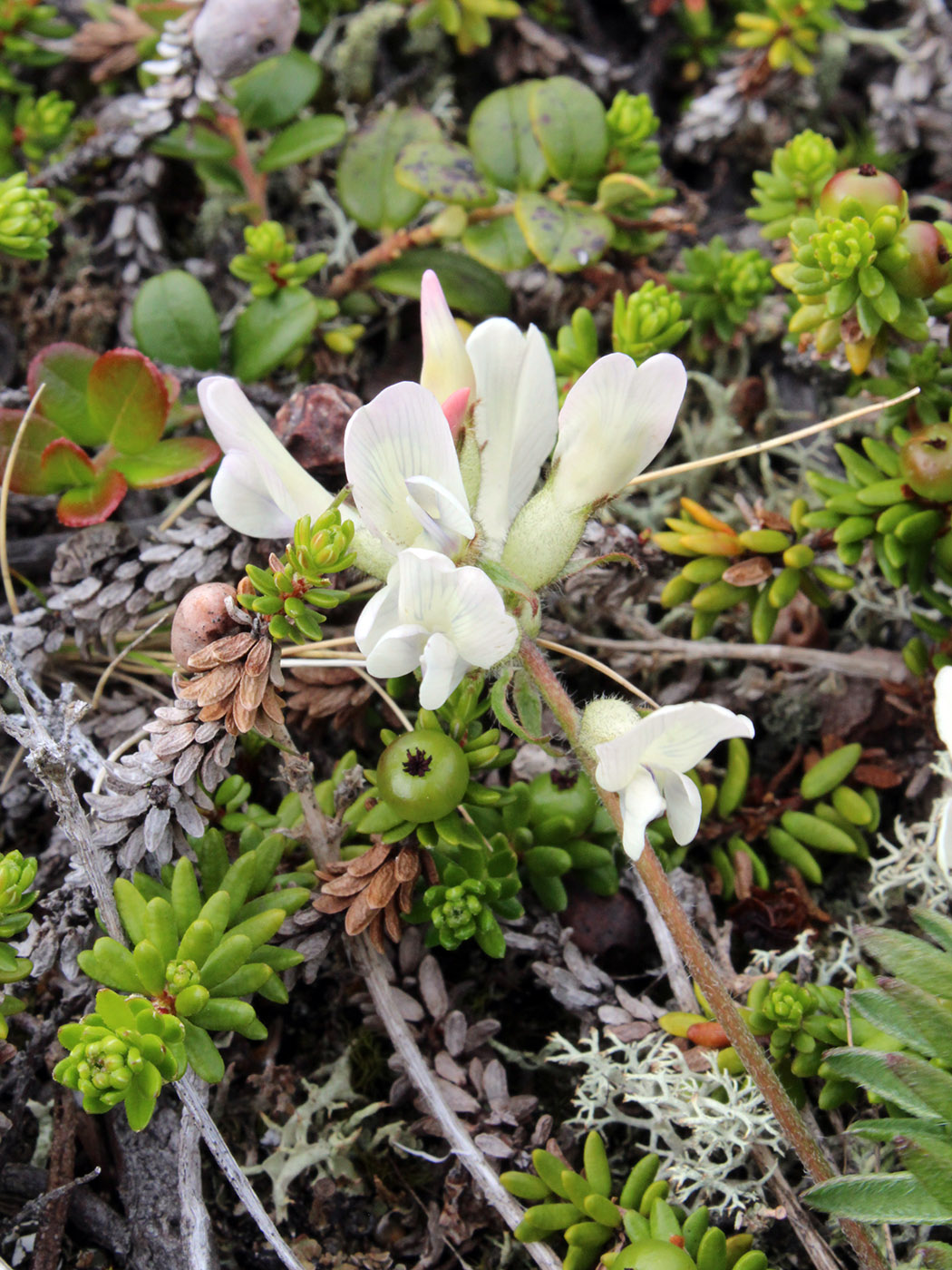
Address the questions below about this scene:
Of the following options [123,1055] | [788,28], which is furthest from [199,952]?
[788,28]

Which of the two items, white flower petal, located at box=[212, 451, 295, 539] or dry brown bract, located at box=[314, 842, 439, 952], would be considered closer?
white flower petal, located at box=[212, 451, 295, 539]

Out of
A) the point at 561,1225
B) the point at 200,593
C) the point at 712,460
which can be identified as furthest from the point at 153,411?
the point at 561,1225

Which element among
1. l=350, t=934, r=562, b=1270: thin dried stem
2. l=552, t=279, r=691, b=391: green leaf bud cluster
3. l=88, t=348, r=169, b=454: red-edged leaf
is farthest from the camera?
l=552, t=279, r=691, b=391: green leaf bud cluster

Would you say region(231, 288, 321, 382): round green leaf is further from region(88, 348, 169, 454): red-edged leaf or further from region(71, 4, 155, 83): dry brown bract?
region(71, 4, 155, 83): dry brown bract

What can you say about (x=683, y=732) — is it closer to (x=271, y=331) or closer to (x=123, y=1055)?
(x=123, y=1055)

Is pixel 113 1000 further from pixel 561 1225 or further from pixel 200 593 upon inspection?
pixel 561 1225

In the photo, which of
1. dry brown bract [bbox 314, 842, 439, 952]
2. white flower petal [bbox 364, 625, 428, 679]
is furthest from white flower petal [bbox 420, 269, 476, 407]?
dry brown bract [bbox 314, 842, 439, 952]

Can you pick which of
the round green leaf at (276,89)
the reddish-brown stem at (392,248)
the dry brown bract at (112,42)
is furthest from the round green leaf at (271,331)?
the dry brown bract at (112,42)
